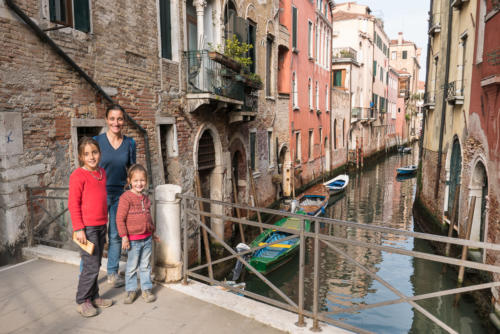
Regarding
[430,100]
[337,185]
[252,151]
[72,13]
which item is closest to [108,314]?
[72,13]

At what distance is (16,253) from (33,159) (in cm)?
134

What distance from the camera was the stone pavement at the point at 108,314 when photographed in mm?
2977

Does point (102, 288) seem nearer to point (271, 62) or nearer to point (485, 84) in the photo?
point (485, 84)

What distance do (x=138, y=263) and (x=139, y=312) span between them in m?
0.44

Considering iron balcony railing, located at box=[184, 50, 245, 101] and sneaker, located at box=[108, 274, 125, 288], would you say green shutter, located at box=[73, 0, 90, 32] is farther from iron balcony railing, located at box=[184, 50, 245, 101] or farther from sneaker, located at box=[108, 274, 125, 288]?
sneaker, located at box=[108, 274, 125, 288]

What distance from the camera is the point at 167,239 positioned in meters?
3.84

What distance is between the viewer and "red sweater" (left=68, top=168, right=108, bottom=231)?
2982 millimetres

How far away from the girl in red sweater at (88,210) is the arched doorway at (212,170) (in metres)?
6.87

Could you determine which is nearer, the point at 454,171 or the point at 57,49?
the point at 57,49

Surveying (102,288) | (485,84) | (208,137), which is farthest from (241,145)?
(102,288)

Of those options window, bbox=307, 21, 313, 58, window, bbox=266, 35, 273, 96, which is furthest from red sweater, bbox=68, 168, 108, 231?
window, bbox=307, 21, 313, 58

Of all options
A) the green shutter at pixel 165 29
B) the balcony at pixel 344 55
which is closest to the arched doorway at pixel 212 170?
the green shutter at pixel 165 29

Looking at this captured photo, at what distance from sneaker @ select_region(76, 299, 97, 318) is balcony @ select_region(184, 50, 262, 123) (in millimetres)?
6311

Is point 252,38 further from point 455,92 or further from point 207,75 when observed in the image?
point 455,92
